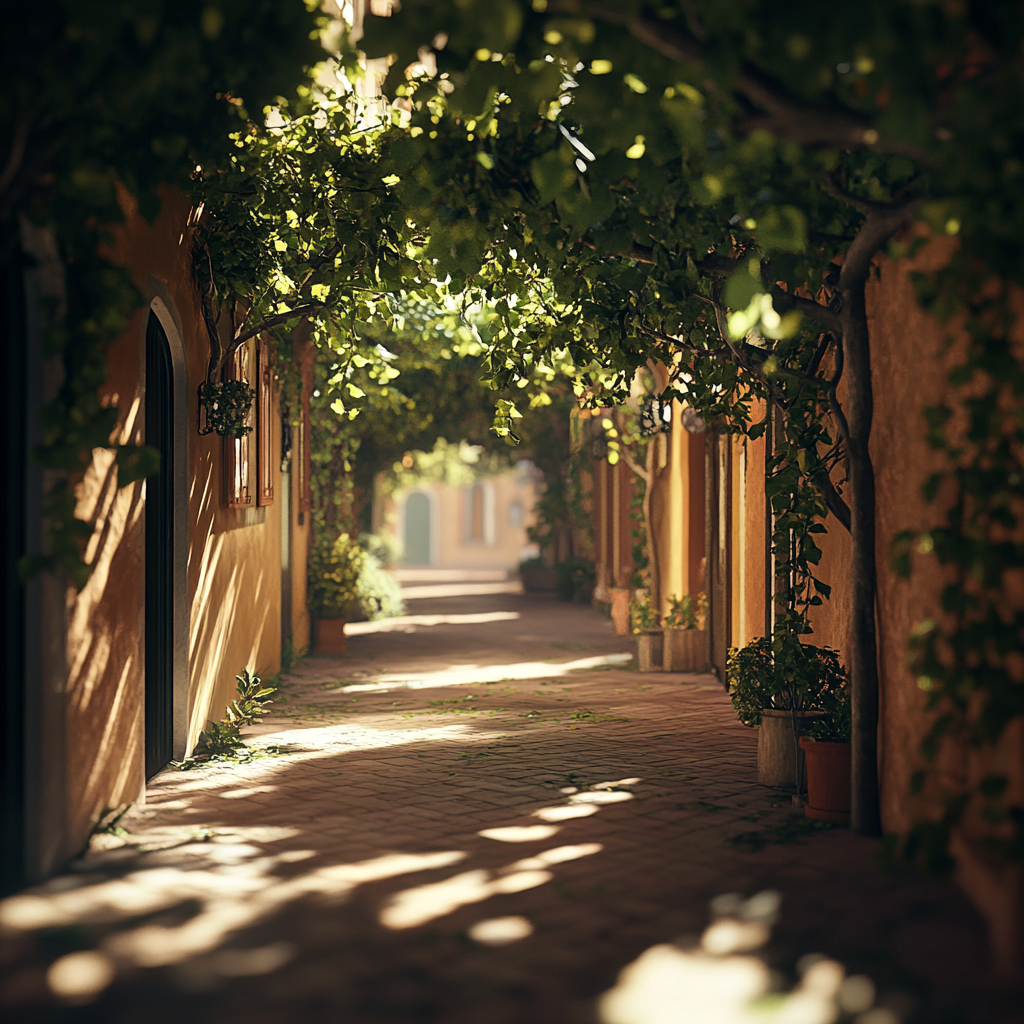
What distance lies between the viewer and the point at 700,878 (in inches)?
162

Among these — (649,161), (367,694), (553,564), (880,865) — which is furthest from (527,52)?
(553,564)

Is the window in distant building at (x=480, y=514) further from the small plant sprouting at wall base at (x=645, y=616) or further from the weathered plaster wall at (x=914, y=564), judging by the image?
the weathered plaster wall at (x=914, y=564)

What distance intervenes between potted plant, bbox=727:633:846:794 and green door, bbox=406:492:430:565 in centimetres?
3665

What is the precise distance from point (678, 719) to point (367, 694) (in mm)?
2780

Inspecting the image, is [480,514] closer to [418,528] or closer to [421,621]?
[418,528]

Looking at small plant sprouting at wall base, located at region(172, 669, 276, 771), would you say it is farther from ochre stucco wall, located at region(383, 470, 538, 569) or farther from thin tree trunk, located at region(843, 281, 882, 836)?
ochre stucco wall, located at region(383, 470, 538, 569)

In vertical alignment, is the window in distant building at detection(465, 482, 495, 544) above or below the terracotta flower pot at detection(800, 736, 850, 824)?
above

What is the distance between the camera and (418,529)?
42344mm

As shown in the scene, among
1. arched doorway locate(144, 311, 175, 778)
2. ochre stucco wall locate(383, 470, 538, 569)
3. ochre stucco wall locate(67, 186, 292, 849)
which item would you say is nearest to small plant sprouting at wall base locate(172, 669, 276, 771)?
ochre stucco wall locate(67, 186, 292, 849)

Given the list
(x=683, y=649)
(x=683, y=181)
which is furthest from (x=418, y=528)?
(x=683, y=181)

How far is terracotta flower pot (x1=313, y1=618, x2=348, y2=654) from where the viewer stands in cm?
1244

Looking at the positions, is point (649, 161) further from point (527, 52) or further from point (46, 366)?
point (46, 366)

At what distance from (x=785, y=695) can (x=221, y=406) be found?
3.71 metres

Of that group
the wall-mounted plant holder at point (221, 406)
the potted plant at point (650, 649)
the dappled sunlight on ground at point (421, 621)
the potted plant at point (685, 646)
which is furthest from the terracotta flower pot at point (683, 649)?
the wall-mounted plant holder at point (221, 406)
